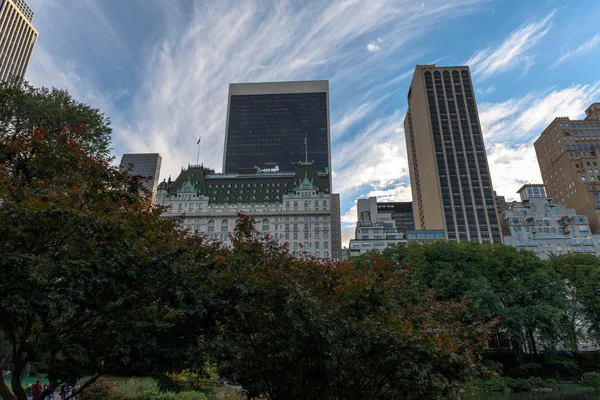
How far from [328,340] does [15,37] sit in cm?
13943

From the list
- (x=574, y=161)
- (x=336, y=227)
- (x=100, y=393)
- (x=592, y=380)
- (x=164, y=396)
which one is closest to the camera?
(x=100, y=393)

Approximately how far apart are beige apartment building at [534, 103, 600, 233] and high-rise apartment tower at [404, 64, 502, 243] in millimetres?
23018

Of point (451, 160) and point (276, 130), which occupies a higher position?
point (276, 130)

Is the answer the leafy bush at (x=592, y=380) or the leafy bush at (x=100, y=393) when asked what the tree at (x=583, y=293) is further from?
the leafy bush at (x=100, y=393)

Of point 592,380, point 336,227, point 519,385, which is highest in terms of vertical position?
point 336,227

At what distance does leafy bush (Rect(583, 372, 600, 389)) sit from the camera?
3516 cm

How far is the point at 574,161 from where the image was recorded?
122 m

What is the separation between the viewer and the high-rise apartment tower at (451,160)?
12575 cm

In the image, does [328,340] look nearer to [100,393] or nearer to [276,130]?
[100,393]

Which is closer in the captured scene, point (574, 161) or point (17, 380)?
point (17, 380)

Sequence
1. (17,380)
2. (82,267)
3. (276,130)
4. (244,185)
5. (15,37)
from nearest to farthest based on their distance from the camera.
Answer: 1. (82,267)
2. (17,380)
3. (244,185)
4. (15,37)
5. (276,130)

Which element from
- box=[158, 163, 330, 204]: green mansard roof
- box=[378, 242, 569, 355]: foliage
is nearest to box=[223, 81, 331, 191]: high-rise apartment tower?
box=[158, 163, 330, 204]: green mansard roof

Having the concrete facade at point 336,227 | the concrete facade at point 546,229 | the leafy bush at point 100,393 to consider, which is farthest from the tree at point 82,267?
the concrete facade at point 336,227

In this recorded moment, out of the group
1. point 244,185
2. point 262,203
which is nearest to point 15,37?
point 244,185
